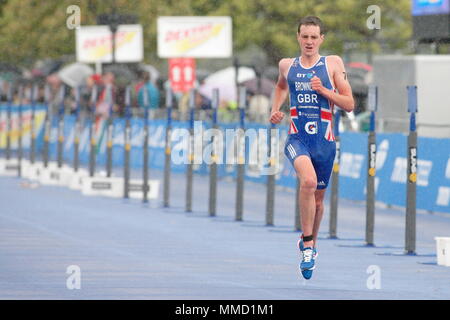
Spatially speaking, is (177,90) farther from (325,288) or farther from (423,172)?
(325,288)

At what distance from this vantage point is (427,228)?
22.4m

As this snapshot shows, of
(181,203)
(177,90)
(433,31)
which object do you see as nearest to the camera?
(181,203)

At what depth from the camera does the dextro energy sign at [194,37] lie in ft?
135

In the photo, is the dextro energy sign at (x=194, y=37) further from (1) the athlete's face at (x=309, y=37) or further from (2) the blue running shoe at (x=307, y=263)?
(2) the blue running shoe at (x=307, y=263)

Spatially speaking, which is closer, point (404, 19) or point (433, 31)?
point (433, 31)

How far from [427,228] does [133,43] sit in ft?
76.3

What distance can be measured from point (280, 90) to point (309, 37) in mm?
824

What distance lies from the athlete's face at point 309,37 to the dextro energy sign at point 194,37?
2655cm

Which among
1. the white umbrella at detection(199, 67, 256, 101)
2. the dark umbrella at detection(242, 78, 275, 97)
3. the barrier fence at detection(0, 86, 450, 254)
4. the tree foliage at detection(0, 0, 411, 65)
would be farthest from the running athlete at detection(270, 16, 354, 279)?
the tree foliage at detection(0, 0, 411, 65)

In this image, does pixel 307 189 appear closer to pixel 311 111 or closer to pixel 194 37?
pixel 311 111

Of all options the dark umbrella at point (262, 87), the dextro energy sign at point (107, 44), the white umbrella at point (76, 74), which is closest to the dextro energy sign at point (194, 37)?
the dark umbrella at point (262, 87)

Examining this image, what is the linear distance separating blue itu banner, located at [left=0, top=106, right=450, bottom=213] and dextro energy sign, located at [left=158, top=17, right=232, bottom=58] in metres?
2.84

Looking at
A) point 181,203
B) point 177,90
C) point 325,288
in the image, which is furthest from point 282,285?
point 177,90

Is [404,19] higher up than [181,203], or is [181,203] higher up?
[404,19]
